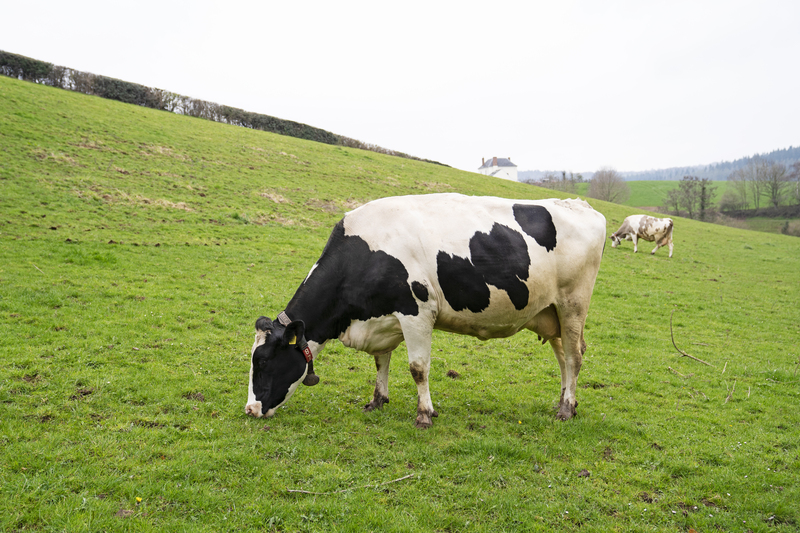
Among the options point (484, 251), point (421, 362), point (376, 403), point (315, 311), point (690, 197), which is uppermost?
point (690, 197)

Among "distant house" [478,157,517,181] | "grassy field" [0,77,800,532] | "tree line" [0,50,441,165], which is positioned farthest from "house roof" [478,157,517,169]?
"grassy field" [0,77,800,532]

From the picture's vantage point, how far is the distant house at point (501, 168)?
361 ft

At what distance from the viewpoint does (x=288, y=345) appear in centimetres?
671

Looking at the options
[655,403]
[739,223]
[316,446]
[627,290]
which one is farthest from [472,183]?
[739,223]

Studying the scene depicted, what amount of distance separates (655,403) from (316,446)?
6.07 metres

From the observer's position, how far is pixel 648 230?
92.8 feet

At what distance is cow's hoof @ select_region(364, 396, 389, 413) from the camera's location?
290 inches

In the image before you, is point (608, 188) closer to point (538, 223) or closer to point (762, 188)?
point (762, 188)

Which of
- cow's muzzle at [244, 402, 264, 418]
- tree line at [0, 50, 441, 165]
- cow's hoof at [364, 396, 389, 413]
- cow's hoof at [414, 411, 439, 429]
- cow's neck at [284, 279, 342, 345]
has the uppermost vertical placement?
tree line at [0, 50, 441, 165]

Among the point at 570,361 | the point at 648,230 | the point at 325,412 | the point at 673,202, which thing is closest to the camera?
the point at 325,412

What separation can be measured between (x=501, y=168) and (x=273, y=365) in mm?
109634

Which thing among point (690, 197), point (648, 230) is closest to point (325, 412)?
point (648, 230)

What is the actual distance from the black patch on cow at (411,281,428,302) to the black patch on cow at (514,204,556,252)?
1.89 meters

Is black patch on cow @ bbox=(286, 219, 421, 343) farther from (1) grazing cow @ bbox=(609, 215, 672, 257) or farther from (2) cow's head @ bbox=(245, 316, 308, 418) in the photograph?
(1) grazing cow @ bbox=(609, 215, 672, 257)
